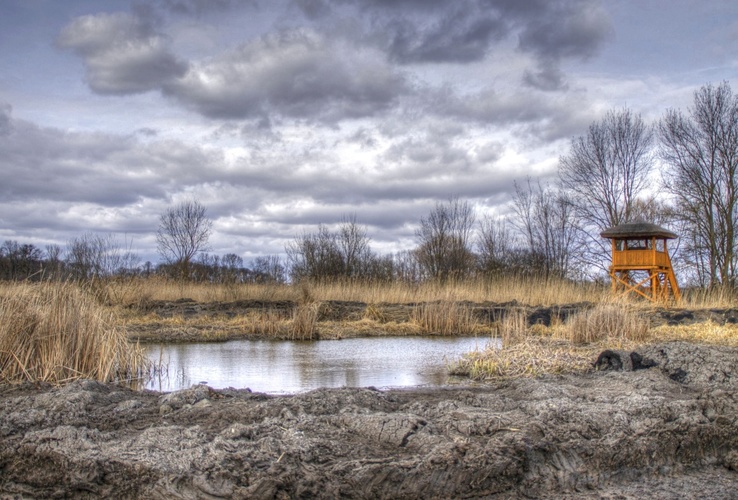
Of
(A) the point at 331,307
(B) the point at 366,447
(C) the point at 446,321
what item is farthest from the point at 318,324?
(B) the point at 366,447

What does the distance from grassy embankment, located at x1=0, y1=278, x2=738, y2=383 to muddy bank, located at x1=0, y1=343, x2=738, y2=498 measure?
1965mm

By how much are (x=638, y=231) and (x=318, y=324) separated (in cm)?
1551

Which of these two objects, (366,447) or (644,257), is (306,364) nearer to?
(366,447)

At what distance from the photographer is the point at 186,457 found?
4.18 metres

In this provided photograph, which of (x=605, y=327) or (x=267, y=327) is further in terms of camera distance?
(x=267, y=327)

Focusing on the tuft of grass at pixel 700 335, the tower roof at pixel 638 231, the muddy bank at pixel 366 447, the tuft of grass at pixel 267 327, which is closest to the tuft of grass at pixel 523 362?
the muddy bank at pixel 366 447

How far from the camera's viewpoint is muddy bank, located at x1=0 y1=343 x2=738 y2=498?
13.2 feet

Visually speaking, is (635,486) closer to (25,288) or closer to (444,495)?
(444,495)

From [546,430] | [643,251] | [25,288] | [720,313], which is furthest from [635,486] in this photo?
[643,251]

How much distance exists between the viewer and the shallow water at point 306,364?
899cm

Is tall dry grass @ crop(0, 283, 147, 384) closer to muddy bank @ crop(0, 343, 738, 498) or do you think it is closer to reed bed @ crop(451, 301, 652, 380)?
muddy bank @ crop(0, 343, 738, 498)

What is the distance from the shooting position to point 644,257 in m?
28.0

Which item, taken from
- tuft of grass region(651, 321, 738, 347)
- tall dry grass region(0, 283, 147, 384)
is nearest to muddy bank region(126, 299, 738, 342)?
tuft of grass region(651, 321, 738, 347)

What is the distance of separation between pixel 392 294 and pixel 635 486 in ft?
62.2
